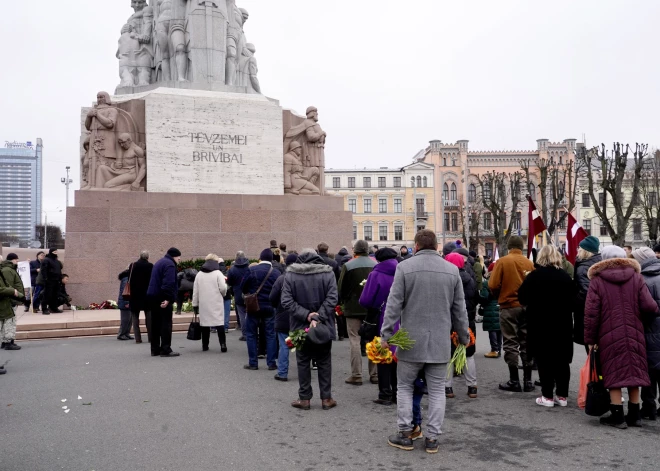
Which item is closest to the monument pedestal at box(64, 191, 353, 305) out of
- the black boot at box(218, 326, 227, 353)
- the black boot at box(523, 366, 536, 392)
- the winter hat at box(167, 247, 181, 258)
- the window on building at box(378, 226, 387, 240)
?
the winter hat at box(167, 247, 181, 258)

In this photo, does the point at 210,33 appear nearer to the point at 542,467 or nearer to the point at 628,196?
the point at 542,467

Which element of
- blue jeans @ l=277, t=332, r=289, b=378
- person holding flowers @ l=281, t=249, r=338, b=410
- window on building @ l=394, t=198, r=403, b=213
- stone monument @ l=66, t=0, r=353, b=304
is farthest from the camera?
window on building @ l=394, t=198, r=403, b=213

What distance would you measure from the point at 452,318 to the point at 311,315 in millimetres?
1799

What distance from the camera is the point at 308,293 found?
7262 mm

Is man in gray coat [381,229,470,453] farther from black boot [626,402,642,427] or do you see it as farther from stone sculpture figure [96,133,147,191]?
stone sculpture figure [96,133,147,191]

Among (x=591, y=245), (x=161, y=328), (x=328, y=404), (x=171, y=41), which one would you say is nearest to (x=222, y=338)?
(x=161, y=328)

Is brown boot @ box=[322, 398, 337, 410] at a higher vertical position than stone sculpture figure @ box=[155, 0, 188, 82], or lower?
lower

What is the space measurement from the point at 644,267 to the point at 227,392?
4828 mm

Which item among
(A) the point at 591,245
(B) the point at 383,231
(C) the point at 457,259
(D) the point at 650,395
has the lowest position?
(D) the point at 650,395

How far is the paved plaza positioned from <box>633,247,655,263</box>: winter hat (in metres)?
1.74

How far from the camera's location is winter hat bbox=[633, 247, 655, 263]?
6700mm

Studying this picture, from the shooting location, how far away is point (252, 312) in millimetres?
9344

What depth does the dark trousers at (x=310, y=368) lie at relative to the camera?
693cm

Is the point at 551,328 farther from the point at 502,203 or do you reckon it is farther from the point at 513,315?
the point at 502,203
